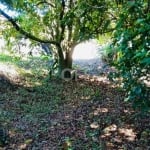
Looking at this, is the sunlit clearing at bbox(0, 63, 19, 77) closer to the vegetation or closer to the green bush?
the vegetation

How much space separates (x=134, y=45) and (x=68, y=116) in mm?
5136

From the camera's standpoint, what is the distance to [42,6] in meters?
14.0

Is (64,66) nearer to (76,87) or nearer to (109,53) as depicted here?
(76,87)

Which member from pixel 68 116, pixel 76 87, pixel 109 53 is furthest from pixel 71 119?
pixel 76 87

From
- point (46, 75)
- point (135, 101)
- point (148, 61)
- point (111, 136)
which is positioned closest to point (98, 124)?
point (111, 136)

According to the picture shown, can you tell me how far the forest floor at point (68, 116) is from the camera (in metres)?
8.48

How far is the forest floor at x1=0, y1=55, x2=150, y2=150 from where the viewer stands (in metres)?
8.48

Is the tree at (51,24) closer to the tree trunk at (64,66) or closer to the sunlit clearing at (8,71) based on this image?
the tree trunk at (64,66)

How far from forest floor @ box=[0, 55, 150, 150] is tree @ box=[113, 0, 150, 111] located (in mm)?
2436

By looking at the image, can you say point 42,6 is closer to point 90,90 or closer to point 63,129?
point 90,90

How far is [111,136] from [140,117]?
1406 millimetres

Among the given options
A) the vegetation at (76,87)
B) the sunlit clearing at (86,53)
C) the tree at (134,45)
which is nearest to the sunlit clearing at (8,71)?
the vegetation at (76,87)

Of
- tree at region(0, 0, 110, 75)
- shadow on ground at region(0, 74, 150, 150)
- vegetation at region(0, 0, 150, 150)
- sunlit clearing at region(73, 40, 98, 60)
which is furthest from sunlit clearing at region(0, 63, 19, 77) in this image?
sunlit clearing at region(73, 40, 98, 60)

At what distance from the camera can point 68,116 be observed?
10391 mm
